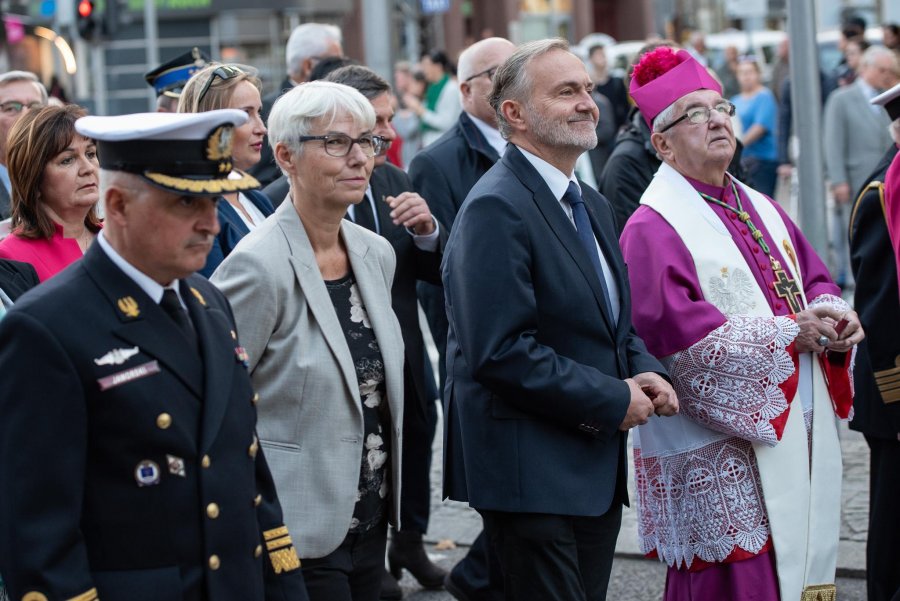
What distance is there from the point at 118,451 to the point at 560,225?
5.61ft

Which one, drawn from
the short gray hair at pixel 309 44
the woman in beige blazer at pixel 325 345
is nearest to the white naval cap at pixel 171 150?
the woman in beige blazer at pixel 325 345

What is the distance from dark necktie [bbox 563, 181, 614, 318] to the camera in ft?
13.6

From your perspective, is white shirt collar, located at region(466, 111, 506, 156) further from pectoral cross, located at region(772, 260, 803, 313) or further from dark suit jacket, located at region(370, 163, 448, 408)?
pectoral cross, located at region(772, 260, 803, 313)

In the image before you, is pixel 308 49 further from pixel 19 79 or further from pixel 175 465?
pixel 175 465

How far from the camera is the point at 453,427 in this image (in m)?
4.27

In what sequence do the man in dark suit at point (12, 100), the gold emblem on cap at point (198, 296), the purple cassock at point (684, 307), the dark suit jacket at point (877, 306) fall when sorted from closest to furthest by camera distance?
the gold emblem on cap at point (198, 296), the purple cassock at point (684, 307), the dark suit jacket at point (877, 306), the man in dark suit at point (12, 100)

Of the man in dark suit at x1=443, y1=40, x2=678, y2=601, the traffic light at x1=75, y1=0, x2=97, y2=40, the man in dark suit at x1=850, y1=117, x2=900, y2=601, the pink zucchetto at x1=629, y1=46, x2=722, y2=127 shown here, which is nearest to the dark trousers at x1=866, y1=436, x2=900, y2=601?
the man in dark suit at x1=850, y1=117, x2=900, y2=601

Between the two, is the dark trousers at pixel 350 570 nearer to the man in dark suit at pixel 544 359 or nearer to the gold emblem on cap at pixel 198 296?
the man in dark suit at pixel 544 359

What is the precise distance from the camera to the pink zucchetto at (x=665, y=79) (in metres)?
4.75

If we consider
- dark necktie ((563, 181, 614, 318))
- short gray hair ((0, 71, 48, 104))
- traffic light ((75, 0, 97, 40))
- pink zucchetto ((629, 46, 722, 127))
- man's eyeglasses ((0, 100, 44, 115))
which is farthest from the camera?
traffic light ((75, 0, 97, 40))

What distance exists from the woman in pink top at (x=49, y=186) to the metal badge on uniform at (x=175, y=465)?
1752 mm

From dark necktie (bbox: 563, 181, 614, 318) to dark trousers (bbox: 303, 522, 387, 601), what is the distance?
99 cm

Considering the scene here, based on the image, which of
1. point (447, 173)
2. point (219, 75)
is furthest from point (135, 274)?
point (447, 173)

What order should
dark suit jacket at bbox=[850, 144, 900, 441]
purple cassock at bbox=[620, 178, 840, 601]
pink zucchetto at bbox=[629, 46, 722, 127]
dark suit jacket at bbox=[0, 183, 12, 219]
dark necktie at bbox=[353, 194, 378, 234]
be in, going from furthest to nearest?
dark suit jacket at bbox=[0, 183, 12, 219] < dark necktie at bbox=[353, 194, 378, 234] < dark suit jacket at bbox=[850, 144, 900, 441] < pink zucchetto at bbox=[629, 46, 722, 127] < purple cassock at bbox=[620, 178, 840, 601]
